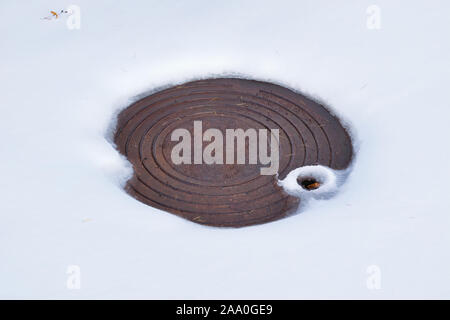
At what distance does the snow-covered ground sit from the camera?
108 inches

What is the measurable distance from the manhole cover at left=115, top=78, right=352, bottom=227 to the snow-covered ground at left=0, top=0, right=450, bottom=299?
11cm

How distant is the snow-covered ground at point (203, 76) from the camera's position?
9.00 ft

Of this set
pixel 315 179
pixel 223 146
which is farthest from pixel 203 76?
pixel 315 179

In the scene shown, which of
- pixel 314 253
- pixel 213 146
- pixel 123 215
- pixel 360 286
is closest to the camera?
pixel 360 286

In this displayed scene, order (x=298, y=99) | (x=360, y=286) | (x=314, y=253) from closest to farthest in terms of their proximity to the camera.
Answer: (x=360, y=286) → (x=314, y=253) → (x=298, y=99)

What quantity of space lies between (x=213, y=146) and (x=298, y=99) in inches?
28.6

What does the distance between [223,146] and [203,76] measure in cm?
74

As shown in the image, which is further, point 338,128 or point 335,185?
point 338,128

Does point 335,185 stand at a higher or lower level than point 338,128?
lower

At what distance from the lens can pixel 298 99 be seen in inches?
154

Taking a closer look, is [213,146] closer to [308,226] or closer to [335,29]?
[308,226]

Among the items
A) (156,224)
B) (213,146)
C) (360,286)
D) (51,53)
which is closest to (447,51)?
(213,146)

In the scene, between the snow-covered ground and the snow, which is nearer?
the snow-covered ground

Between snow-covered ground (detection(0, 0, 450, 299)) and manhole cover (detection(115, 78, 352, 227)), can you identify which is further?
manhole cover (detection(115, 78, 352, 227))
